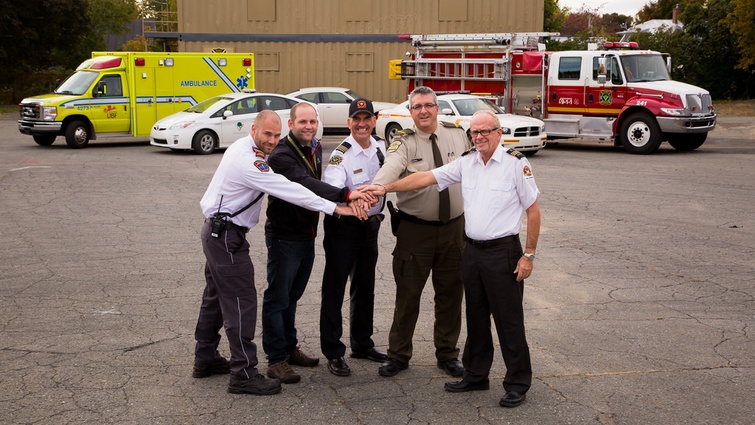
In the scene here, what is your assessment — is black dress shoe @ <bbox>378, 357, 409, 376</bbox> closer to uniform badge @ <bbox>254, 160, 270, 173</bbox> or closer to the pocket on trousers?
the pocket on trousers

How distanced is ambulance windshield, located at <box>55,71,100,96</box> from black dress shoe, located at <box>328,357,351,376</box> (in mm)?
17800

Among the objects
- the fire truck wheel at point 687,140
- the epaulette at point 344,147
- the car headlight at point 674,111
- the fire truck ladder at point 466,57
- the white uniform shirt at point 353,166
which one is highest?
the fire truck ladder at point 466,57

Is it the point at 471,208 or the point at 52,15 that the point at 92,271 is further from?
the point at 52,15

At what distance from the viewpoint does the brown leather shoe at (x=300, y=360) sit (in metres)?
6.10

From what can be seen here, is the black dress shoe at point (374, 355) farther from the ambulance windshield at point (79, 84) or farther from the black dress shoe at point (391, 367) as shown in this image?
the ambulance windshield at point (79, 84)

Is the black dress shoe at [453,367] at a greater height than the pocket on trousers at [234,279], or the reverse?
the pocket on trousers at [234,279]

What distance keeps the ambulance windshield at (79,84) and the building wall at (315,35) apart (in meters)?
11.4

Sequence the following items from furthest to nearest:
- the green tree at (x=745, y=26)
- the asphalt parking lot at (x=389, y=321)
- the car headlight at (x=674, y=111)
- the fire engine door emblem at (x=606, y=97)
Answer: the green tree at (x=745, y=26), the fire engine door emblem at (x=606, y=97), the car headlight at (x=674, y=111), the asphalt parking lot at (x=389, y=321)

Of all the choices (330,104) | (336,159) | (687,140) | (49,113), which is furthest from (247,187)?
(330,104)

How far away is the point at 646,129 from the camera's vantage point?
2048cm

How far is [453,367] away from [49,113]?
58.8 feet

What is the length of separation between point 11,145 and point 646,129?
51.0 feet

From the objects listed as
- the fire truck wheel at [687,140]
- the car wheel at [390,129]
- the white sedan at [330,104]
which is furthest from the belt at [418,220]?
the white sedan at [330,104]

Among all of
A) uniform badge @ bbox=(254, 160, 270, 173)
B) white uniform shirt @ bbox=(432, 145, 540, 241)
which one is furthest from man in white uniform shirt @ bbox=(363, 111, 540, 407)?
uniform badge @ bbox=(254, 160, 270, 173)
